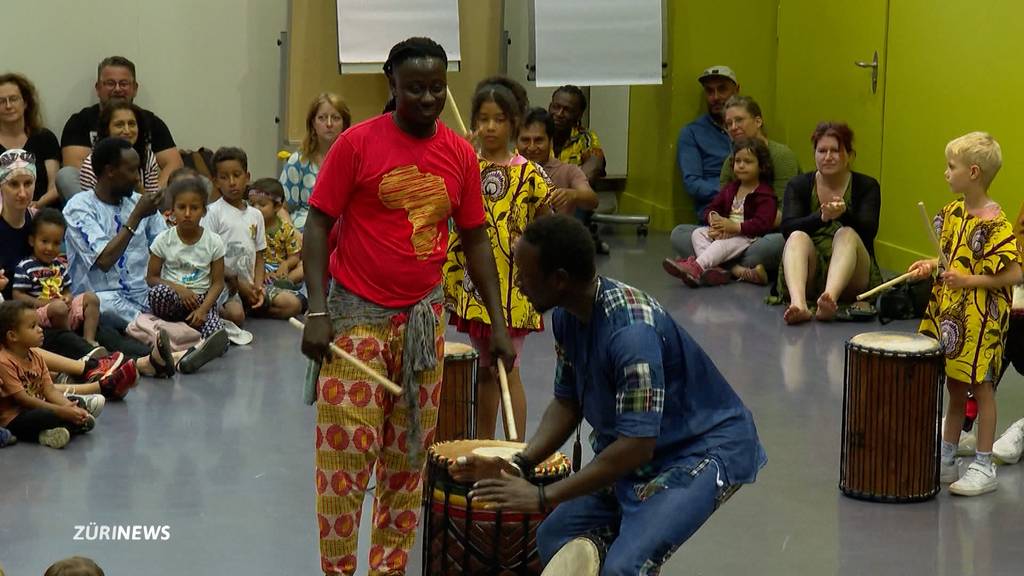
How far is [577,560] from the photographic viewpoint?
3404mm

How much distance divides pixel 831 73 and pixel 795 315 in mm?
2936

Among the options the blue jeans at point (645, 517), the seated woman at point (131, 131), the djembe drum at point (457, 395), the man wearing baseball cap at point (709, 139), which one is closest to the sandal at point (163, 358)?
the seated woman at point (131, 131)

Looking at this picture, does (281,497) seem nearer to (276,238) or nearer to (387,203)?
(387,203)

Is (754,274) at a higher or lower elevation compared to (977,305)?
lower

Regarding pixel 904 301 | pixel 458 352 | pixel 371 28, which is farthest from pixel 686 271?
pixel 458 352

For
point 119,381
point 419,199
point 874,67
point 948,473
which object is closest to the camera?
point 419,199

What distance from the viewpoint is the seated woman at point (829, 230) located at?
320 inches

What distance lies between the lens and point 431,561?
423 cm

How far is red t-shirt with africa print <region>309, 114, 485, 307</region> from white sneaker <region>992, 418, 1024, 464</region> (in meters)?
2.77

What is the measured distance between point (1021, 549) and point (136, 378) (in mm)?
3912

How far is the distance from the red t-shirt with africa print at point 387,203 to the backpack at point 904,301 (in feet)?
15.5

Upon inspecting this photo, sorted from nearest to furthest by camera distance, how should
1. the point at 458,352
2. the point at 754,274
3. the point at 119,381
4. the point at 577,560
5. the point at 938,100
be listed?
the point at 577,560 → the point at 458,352 → the point at 119,381 → the point at 938,100 → the point at 754,274

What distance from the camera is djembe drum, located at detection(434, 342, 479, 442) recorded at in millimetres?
5145

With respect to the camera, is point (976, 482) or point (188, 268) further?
point (188, 268)
